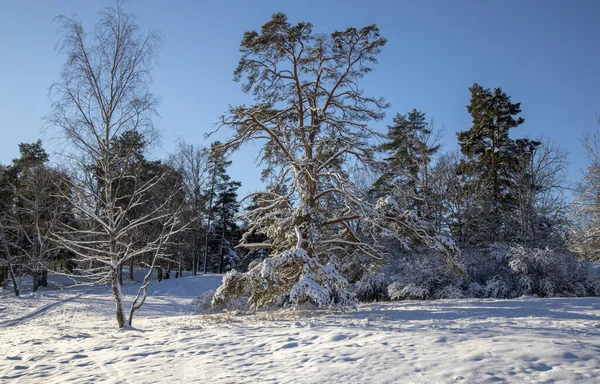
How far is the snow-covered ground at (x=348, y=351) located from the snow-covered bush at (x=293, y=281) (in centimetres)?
54

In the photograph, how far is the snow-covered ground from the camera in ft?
14.7

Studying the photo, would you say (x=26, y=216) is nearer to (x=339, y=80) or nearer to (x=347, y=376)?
(x=339, y=80)

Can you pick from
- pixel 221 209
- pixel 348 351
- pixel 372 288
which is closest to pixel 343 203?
pixel 372 288

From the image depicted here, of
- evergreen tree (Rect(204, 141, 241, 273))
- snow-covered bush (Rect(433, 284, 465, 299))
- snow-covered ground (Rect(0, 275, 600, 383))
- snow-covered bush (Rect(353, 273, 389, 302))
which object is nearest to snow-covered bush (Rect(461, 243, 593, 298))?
snow-covered bush (Rect(433, 284, 465, 299))

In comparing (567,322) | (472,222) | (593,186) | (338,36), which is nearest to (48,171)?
(338,36)

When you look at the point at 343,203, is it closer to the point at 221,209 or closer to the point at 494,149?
the point at 494,149

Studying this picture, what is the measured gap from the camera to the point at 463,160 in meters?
23.3

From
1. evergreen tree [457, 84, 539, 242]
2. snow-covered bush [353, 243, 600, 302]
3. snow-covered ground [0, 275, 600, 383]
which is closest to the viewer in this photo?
snow-covered ground [0, 275, 600, 383]

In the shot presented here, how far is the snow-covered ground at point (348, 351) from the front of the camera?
14.7 feet

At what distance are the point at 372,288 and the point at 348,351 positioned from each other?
11646 mm

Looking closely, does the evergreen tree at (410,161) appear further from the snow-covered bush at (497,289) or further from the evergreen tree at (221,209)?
the evergreen tree at (221,209)

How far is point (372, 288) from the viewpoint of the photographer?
16781 mm

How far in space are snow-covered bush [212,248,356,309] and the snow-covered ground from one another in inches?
21.3

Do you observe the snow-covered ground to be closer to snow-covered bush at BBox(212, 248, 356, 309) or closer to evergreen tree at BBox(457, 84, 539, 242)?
snow-covered bush at BBox(212, 248, 356, 309)
